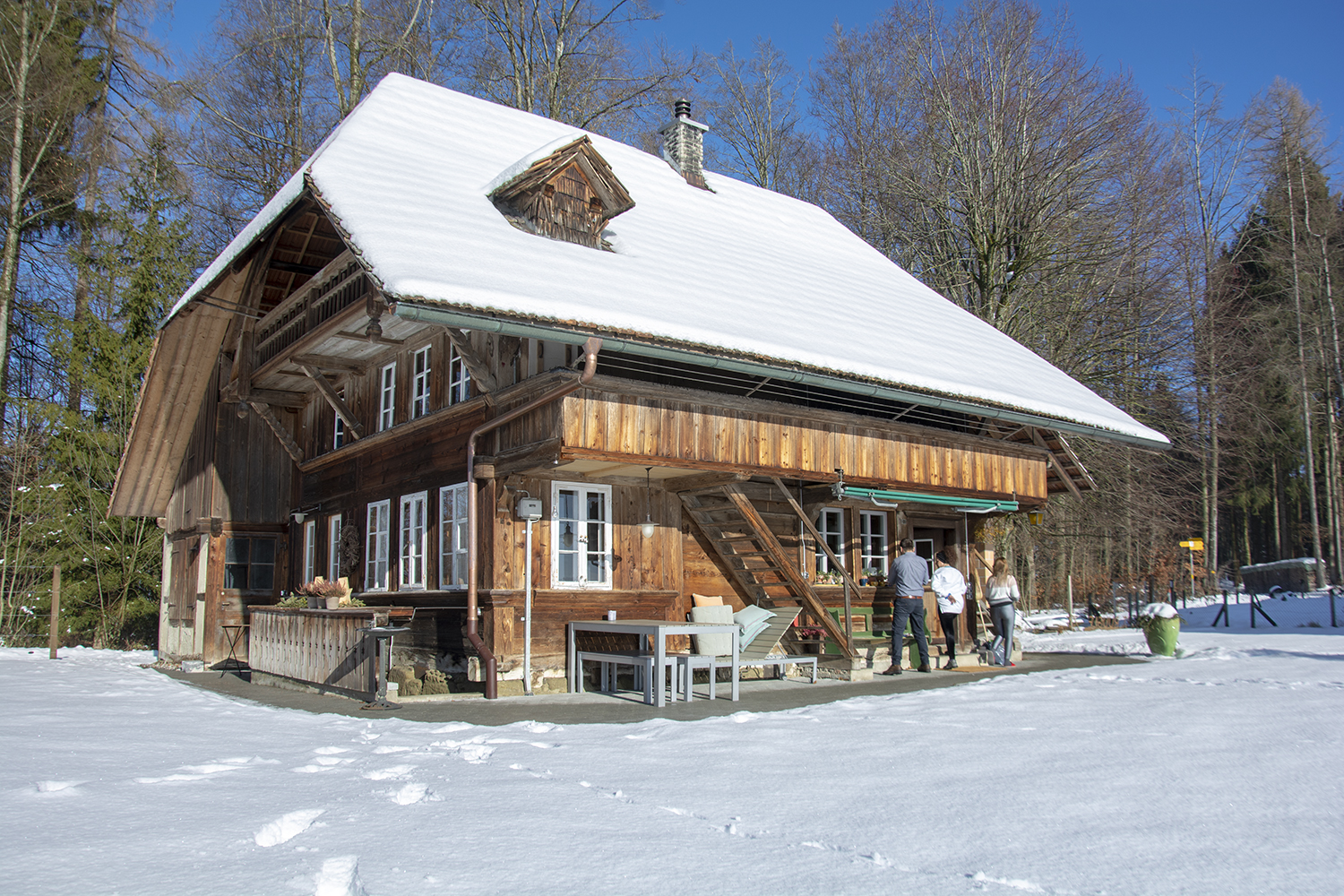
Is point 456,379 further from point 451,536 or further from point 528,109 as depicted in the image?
point 528,109

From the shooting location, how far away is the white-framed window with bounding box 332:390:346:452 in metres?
16.1

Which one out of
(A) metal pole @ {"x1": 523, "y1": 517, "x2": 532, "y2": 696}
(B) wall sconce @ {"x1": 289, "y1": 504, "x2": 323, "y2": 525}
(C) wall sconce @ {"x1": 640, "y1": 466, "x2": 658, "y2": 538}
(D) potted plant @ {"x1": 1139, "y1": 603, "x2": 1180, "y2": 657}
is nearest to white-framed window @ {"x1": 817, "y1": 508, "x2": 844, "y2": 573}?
(C) wall sconce @ {"x1": 640, "y1": 466, "x2": 658, "y2": 538}

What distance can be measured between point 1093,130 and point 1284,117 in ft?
51.7

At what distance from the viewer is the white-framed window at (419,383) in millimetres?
13611

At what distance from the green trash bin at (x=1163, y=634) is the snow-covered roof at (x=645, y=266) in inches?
114

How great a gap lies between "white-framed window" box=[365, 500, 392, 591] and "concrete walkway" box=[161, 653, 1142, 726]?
6.83ft

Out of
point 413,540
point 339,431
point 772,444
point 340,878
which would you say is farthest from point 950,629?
point 340,878

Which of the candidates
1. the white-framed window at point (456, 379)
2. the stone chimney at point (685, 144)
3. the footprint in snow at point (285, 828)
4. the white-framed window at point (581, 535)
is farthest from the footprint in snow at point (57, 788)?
the stone chimney at point (685, 144)

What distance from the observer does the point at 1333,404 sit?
120ft

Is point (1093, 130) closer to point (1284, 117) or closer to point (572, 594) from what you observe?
point (1284, 117)

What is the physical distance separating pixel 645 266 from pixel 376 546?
581cm

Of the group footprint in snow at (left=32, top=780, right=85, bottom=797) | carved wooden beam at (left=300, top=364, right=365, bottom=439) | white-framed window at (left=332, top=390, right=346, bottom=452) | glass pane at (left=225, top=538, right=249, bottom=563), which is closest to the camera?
footprint in snow at (left=32, top=780, right=85, bottom=797)

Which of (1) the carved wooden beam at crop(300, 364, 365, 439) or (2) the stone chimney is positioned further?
(2) the stone chimney

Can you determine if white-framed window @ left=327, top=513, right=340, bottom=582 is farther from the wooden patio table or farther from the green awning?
the green awning
